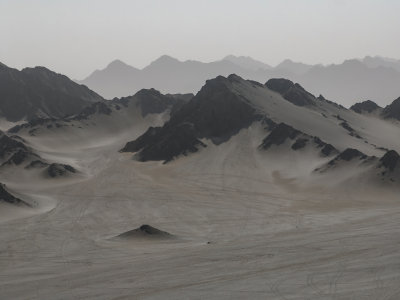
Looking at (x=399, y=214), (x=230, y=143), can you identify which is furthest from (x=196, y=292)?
(x=230, y=143)

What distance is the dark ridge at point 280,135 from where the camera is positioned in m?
176

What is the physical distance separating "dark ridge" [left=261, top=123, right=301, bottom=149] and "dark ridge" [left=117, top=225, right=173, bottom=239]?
307 ft

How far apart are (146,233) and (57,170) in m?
74.8

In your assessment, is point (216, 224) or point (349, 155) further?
point (349, 155)

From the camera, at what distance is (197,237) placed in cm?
8594

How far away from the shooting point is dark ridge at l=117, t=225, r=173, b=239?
84650 mm

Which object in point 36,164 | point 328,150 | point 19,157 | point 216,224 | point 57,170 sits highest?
point 328,150

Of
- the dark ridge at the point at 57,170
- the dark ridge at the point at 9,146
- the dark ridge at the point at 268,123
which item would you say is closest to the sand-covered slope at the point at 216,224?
the dark ridge at the point at 268,123

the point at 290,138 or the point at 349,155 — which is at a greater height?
the point at 290,138

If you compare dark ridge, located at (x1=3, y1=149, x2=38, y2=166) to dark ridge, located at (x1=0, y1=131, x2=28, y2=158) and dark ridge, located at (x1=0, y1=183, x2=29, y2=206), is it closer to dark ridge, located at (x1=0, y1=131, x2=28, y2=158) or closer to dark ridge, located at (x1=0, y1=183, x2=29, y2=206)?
dark ridge, located at (x1=0, y1=131, x2=28, y2=158)

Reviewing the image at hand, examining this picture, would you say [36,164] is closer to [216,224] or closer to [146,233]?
[216,224]

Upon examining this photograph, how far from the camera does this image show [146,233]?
85.3 meters

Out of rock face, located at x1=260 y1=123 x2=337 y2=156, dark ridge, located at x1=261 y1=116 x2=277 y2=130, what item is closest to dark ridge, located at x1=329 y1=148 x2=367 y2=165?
rock face, located at x1=260 y1=123 x2=337 y2=156

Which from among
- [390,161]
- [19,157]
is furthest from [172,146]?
[390,161]
